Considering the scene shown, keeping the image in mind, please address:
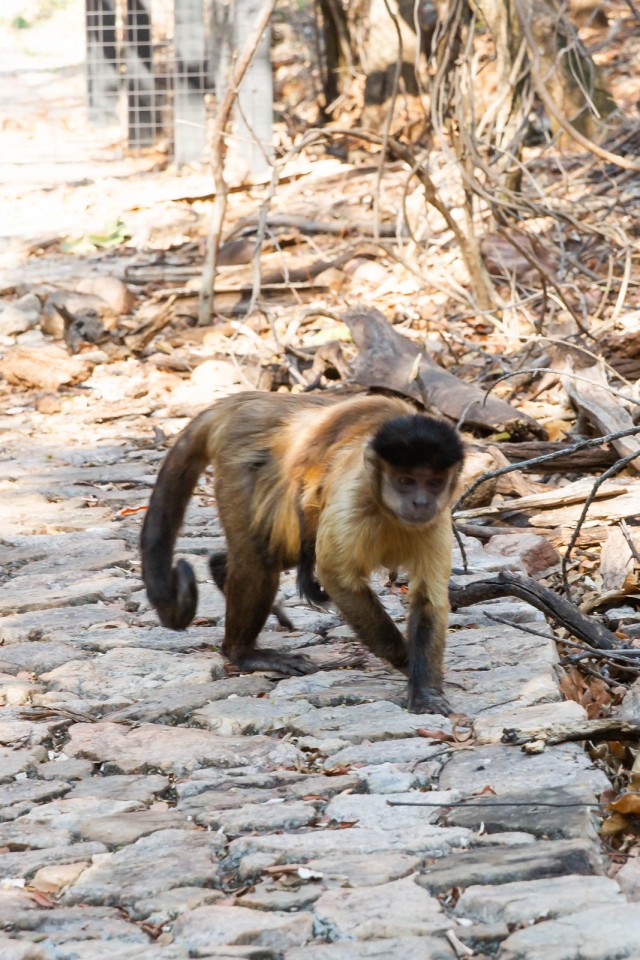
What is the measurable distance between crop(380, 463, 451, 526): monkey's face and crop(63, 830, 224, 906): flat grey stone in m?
1.21

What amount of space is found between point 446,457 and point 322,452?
522mm

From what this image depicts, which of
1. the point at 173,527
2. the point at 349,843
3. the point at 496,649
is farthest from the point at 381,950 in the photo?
the point at 173,527

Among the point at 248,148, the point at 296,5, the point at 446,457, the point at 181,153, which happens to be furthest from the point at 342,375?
the point at 296,5

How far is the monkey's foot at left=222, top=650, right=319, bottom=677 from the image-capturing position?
14.4ft

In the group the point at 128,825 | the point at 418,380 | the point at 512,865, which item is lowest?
the point at 128,825

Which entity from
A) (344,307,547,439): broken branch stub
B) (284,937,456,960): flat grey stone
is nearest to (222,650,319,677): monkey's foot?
(284,937,456,960): flat grey stone

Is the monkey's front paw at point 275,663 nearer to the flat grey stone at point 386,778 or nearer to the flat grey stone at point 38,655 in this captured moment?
the flat grey stone at point 38,655

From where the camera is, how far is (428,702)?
12.7 ft

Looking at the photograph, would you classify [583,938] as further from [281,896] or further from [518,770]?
[518,770]

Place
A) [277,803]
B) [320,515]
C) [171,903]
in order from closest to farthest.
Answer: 1. [171,903]
2. [277,803]
3. [320,515]

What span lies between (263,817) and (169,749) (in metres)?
0.58

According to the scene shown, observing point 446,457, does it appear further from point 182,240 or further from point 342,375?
point 182,240

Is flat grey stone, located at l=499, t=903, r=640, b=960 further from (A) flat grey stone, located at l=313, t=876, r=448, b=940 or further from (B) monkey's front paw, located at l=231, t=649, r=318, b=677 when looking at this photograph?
(B) monkey's front paw, located at l=231, t=649, r=318, b=677

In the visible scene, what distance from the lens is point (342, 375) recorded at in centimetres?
814
